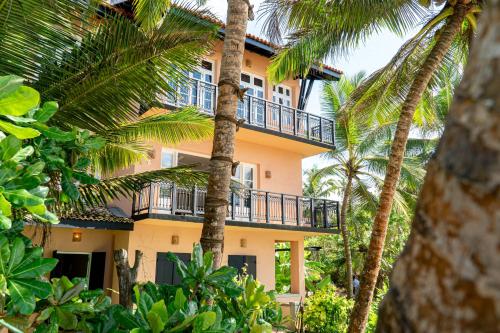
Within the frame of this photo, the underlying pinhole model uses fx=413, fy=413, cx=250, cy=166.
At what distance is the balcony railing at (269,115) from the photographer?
1252 centimetres

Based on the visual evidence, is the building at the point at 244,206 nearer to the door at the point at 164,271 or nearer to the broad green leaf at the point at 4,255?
the door at the point at 164,271

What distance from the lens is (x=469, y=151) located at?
25.6 inches

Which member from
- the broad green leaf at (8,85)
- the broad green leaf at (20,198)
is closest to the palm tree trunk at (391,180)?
the broad green leaf at (20,198)

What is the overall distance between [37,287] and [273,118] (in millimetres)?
12466

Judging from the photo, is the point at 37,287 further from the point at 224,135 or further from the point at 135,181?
the point at 135,181

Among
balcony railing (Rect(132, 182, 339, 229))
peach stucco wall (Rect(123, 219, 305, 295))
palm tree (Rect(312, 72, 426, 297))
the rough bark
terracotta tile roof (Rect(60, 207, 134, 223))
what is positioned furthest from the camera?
palm tree (Rect(312, 72, 426, 297))

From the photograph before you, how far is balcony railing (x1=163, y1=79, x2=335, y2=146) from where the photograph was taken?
1252cm

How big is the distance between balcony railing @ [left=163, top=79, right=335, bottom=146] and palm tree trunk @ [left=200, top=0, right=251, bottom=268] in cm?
718

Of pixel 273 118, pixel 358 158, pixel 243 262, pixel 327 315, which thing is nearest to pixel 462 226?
pixel 327 315

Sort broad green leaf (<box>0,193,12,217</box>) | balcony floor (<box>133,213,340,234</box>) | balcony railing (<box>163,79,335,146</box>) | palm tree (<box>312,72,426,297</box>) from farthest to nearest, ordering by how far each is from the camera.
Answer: palm tree (<box>312,72,426,297</box>) < balcony railing (<box>163,79,335,146</box>) < balcony floor (<box>133,213,340,234</box>) < broad green leaf (<box>0,193,12,217</box>)

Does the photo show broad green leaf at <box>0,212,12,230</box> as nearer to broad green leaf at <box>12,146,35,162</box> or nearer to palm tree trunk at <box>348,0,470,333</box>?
broad green leaf at <box>12,146,35,162</box>

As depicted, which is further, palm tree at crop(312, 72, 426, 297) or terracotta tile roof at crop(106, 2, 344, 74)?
palm tree at crop(312, 72, 426, 297)

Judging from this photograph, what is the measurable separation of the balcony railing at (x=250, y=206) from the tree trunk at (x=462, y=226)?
9.08 meters

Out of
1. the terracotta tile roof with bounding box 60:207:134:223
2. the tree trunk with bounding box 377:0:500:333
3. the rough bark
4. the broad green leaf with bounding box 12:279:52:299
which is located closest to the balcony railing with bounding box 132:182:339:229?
the terracotta tile roof with bounding box 60:207:134:223
